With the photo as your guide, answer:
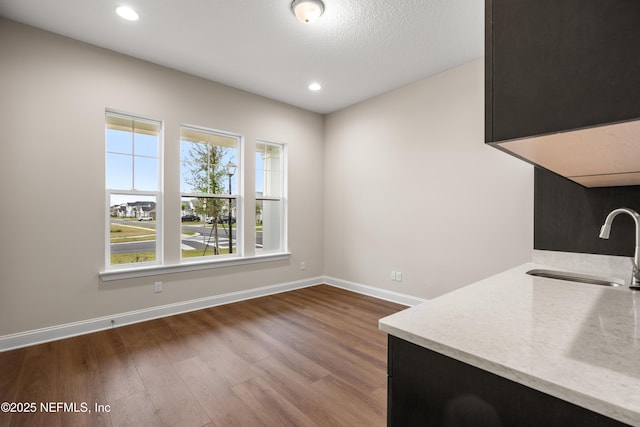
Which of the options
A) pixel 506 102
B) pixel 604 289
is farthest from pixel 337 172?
pixel 506 102

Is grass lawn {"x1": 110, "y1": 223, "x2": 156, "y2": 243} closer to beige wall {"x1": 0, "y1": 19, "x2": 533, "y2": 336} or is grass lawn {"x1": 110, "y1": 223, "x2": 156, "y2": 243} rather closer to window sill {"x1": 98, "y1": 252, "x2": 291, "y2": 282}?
beige wall {"x1": 0, "y1": 19, "x2": 533, "y2": 336}

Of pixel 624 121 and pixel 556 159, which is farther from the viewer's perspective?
pixel 556 159

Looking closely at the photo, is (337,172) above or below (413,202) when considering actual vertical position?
above

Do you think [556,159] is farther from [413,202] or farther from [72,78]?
[72,78]

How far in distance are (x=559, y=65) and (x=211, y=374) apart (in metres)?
2.60

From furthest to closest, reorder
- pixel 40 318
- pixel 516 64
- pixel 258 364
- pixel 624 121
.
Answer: pixel 40 318 < pixel 258 364 < pixel 516 64 < pixel 624 121

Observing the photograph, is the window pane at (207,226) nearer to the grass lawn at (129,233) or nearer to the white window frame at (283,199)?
the grass lawn at (129,233)

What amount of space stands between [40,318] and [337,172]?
4003mm

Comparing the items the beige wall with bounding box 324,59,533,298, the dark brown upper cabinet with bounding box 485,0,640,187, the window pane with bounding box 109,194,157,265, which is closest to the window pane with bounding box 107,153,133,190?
the window pane with bounding box 109,194,157,265

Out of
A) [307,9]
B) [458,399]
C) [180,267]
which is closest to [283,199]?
[180,267]

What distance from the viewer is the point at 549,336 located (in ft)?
2.62

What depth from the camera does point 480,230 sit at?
3.24m

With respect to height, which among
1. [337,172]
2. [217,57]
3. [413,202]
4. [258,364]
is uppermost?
[217,57]

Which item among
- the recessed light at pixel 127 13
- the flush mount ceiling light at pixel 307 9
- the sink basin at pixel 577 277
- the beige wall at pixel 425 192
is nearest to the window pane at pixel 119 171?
the recessed light at pixel 127 13
